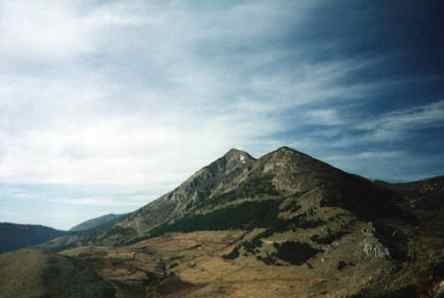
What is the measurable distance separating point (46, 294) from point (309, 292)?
2582 inches

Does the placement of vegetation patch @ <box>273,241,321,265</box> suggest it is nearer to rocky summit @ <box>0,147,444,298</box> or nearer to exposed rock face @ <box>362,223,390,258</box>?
rocky summit @ <box>0,147,444,298</box>

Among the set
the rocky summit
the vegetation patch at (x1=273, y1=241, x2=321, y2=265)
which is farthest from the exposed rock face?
the vegetation patch at (x1=273, y1=241, x2=321, y2=265)

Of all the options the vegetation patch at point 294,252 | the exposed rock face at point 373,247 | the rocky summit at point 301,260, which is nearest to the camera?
the rocky summit at point 301,260

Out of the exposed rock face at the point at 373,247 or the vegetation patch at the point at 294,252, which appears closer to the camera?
the exposed rock face at the point at 373,247

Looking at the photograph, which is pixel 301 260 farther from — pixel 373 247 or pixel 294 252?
pixel 373 247

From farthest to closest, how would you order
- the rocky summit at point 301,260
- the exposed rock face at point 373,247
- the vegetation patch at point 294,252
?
the vegetation patch at point 294,252 < the exposed rock face at point 373,247 < the rocky summit at point 301,260

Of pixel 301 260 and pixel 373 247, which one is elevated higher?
pixel 373 247

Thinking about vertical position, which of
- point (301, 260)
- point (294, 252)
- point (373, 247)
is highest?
point (373, 247)

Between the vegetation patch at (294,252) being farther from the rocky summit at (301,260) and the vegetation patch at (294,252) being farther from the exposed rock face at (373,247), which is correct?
the exposed rock face at (373,247)

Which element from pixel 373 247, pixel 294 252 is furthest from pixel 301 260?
pixel 373 247

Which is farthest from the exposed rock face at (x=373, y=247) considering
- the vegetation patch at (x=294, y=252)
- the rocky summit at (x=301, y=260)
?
the vegetation patch at (x=294, y=252)

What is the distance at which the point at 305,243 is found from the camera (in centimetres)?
10744

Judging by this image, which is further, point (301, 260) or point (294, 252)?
point (294, 252)

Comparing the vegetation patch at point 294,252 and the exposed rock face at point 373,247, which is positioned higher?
the exposed rock face at point 373,247
